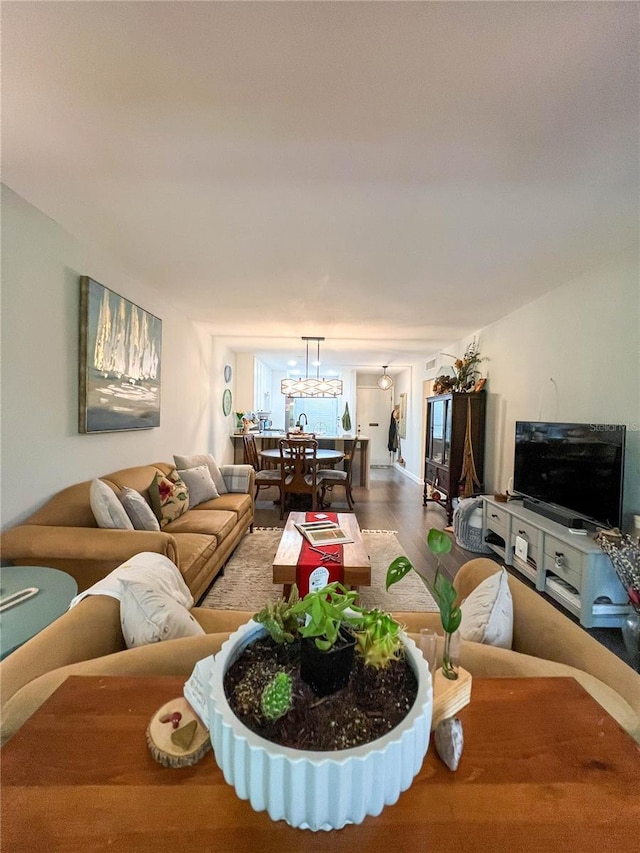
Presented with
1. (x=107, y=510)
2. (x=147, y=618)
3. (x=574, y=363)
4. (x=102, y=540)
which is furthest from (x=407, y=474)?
(x=147, y=618)

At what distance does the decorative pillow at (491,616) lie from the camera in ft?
3.83

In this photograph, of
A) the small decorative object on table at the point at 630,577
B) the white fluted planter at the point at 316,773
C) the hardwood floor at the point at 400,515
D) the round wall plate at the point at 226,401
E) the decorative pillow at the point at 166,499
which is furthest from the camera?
the round wall plate at the point at 226,401

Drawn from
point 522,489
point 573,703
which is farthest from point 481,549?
point 573,703

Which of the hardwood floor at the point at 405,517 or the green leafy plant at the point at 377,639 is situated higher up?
the green leafy plant at the point at 377,639

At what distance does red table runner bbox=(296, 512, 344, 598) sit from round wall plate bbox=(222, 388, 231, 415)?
4013 mm

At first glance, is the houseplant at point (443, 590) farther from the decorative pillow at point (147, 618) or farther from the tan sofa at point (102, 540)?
the tan sofa at point (102, 540)

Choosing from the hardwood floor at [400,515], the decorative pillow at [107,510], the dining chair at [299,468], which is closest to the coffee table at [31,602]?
the decorative pillow at [107,510]

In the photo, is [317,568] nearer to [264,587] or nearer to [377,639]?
[264,587]

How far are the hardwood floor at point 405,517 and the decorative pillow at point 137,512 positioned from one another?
2035 mm

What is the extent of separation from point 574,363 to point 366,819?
3.33 m

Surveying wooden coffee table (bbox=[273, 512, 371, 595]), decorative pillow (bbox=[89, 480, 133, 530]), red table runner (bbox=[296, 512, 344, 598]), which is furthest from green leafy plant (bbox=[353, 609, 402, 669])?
decorative pillow (bbox=[89, 480, 133, 530])

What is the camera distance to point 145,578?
1.27 meters

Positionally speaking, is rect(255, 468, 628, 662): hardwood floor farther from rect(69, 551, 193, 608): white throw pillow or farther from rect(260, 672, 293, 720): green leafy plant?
rect(260, 672, 293, 720): green leafy plant

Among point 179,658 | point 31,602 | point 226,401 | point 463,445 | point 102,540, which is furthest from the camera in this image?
point 226,401
